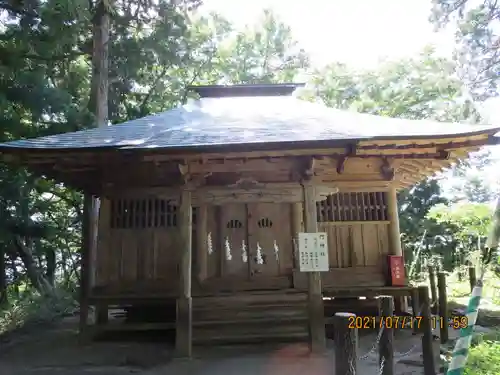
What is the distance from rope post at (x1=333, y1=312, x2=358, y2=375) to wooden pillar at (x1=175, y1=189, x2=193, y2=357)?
4060mm

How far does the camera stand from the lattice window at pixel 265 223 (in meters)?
8.70

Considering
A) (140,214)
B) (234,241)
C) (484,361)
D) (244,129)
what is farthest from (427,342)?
(140,214)

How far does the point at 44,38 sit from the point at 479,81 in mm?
17023

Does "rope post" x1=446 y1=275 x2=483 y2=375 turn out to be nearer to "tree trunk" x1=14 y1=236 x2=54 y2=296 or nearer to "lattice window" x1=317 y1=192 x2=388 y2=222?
"lattice window" x1=317 y1=192 x2=388 y2=222

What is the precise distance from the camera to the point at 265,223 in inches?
343

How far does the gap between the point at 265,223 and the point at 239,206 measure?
25.1 inches

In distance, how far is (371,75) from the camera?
21.3m

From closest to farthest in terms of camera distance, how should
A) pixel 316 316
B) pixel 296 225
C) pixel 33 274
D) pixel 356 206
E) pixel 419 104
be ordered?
pixel 316 316
pixel 296 225
pixel 356 206
pixel 33 274
pixel 419 104

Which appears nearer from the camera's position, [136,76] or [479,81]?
[136,76]

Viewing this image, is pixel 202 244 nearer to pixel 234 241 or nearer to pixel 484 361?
pixel 234 241

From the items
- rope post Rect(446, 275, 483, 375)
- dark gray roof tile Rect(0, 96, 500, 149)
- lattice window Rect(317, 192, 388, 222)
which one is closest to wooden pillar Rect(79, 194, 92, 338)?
dark gray roof tile Rect(0, 96, 500, 149)

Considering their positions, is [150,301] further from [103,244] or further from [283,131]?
[283,131]

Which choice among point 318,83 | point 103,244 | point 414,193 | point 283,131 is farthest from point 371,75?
point 103,244

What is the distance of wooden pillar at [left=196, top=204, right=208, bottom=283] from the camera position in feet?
27.8
